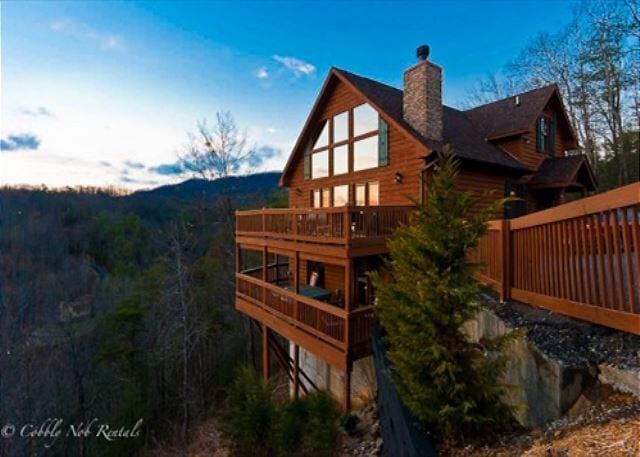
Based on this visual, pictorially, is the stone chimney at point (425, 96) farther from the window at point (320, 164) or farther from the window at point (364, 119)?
the window at point (320, 164)

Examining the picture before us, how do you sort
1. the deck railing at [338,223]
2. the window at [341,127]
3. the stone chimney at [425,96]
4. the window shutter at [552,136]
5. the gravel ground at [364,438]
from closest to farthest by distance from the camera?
the gravel ground at [364,438] < the deck railing at [338,223] < the stone chimney at [425,96] < the window at [341,127] < the window shutter at [552,136]

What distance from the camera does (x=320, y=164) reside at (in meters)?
12.4

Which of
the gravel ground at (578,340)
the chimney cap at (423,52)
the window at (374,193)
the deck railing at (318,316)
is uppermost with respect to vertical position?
the chimney cap at (423,52)

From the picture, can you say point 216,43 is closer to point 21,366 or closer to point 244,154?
point 244,154

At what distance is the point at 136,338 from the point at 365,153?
53.9 feet

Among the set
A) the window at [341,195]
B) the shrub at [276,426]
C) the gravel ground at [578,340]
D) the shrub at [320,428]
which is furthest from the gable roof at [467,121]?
the shrub at [276,426]

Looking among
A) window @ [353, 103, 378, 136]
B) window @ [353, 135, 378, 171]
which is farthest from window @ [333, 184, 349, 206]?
window @ [353, 103, 378, 136]

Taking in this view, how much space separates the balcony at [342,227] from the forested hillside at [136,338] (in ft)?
21.1

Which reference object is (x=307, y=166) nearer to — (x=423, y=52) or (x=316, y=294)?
(x=316, y=294)

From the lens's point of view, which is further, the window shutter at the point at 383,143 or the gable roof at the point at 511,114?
the gable roof at the point at 511,114

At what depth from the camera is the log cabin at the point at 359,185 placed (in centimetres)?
738

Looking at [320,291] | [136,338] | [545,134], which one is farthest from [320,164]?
[136,338]

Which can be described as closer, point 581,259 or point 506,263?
point 581,259

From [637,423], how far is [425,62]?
9336 millimetres
